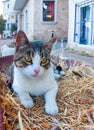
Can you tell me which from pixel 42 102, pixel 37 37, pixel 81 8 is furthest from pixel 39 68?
pixel 37 37

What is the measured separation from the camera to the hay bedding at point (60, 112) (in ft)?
4.56

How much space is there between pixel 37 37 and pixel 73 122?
43.8 feet

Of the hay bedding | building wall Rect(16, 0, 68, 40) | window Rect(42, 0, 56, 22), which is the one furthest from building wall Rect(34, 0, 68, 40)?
the hay bedding

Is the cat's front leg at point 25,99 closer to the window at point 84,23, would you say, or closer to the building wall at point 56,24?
the window at point 84,23

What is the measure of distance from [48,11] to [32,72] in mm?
13809

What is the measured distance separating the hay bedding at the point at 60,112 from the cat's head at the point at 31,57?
0.53 feet

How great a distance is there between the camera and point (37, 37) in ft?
48.1

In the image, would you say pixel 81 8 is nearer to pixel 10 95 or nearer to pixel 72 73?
pixel 72 73

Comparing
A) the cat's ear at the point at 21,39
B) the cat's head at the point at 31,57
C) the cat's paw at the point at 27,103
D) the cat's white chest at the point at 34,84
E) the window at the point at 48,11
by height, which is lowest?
the cat's paw at the point at 27,103

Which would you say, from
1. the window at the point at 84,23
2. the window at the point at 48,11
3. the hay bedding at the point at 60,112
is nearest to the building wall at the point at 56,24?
the window at the point at 48,11

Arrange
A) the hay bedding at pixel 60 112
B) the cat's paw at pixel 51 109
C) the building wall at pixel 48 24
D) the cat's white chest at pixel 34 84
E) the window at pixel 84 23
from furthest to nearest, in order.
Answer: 1. the building wall at pixel 48 24
2. the window at pixel 84 23
3. the cat's white chest at pixel 34 84
4. the cat's paw at pixel 51 109
5. the hay bedding at pixel 60 112

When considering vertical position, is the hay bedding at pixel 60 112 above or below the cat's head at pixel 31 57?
below

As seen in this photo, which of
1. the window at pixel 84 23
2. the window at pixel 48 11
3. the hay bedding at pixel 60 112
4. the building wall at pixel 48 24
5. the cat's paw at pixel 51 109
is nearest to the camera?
the hay bedding at pixel 60 112

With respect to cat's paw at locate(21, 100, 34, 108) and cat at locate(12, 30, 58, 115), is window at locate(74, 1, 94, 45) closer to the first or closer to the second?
cat at locate(12, 30, 58, 115)
